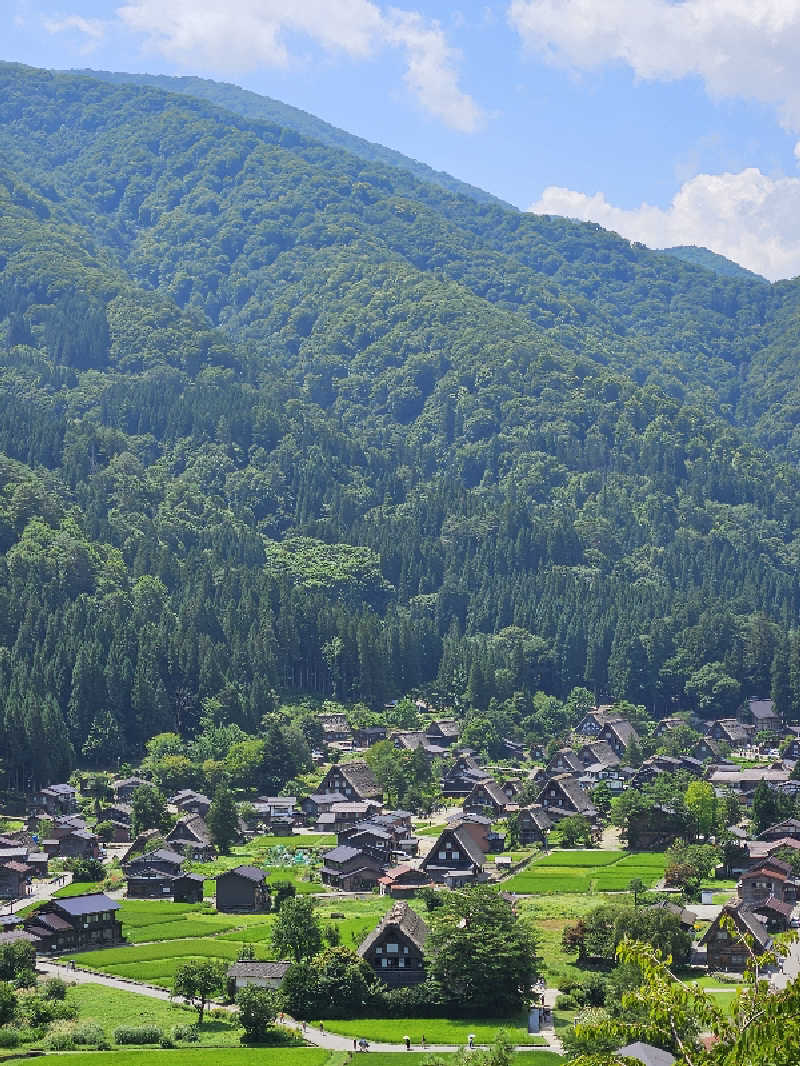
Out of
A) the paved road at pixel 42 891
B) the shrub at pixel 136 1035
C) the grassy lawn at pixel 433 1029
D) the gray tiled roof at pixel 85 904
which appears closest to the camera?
the shrub at pixel 136 1035

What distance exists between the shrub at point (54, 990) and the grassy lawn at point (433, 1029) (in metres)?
10.2

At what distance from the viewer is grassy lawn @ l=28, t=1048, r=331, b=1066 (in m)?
49.8

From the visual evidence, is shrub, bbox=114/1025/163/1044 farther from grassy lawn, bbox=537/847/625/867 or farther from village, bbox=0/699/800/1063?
grassy lawn, bbox=537/847/625/867

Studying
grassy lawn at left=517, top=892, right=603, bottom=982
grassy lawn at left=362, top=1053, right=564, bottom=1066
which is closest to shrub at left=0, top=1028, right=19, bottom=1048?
grassy lawn at left=362, top=1053, right=564, bottom=1066

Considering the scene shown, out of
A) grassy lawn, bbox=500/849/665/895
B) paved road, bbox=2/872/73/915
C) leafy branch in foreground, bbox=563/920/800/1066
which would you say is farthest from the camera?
grassy lawn, bbox=500/849/665/895

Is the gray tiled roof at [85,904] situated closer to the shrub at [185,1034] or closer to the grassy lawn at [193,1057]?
the shrub at [185,1034]

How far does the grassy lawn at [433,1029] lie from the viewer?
54.8 m

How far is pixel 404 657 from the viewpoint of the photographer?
14812 centimetres

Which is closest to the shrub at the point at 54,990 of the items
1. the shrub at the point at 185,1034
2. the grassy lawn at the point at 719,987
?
the shrub at the point at 185,1034

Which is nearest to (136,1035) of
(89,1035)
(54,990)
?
(89,1035)

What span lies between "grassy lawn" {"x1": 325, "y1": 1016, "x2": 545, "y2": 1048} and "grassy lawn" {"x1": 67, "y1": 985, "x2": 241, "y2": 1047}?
408 centimetres

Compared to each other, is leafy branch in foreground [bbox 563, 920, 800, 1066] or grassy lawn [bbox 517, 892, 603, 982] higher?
leafy branch in foreground [bbox 563, 920, 800, 1066]

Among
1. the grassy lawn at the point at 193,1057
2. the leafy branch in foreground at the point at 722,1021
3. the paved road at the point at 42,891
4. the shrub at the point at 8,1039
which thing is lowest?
the paved road at the point at 42,891

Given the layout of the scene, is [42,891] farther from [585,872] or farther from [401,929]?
[585,872]
